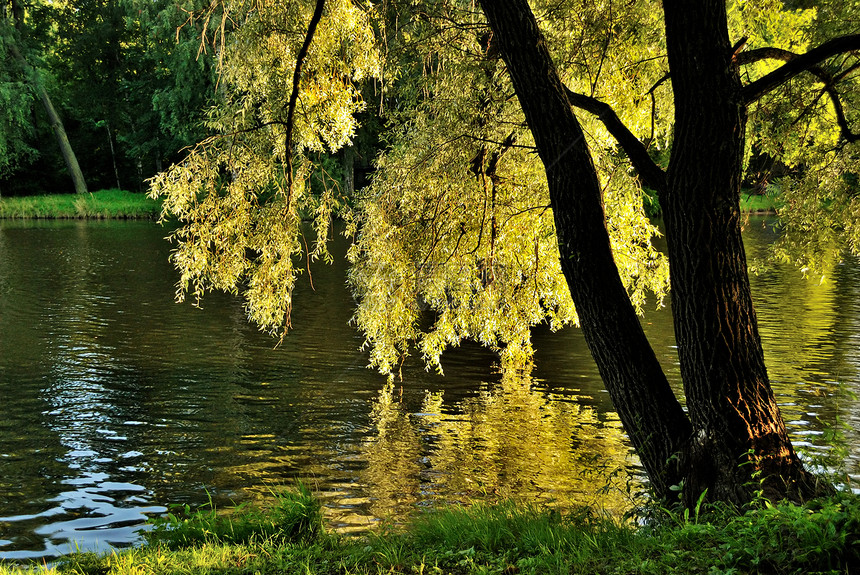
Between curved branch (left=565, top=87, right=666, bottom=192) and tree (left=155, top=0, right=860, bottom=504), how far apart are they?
0.02 meters

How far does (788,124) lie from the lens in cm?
991

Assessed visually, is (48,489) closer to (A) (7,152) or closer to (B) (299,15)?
(B) (299,15)

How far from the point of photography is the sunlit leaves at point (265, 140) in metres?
8.43

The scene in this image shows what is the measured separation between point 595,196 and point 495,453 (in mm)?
5891

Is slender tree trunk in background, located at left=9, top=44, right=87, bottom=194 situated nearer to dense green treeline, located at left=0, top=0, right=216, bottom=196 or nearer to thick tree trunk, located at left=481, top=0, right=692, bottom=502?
dense green treeline, located at left=0, top=0, right=216, bottom=196

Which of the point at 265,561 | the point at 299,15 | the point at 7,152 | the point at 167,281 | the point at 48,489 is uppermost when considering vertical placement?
the point at 7,152

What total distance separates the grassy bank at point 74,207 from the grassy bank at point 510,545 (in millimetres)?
46362

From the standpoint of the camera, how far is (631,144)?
6.28 m

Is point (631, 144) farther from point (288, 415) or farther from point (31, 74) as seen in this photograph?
point (31, 74)

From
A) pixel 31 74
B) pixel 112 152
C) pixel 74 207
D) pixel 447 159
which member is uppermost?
pixel 31 74

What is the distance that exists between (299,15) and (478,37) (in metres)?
2.70

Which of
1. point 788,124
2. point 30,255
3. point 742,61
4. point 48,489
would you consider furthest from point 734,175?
point 30,255

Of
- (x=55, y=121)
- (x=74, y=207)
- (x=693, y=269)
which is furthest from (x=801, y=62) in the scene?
(x=55, y=121)

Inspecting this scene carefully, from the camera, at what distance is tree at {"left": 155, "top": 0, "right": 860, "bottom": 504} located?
5.46 meters
